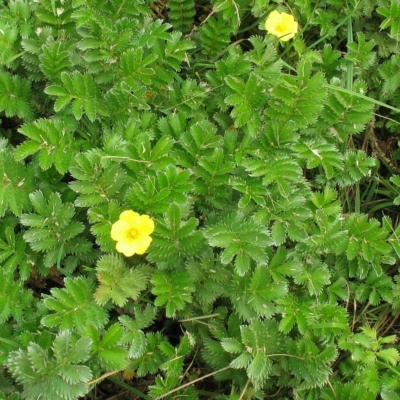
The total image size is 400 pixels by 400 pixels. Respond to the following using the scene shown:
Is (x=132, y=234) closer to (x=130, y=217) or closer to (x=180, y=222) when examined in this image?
(x=130, y=217)

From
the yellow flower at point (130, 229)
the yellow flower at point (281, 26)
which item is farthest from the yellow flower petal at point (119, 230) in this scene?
the yellow flower at point (281, 26)

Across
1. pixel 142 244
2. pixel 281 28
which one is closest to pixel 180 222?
pixel 142 244

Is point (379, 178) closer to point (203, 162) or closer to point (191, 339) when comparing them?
point (203, 162)

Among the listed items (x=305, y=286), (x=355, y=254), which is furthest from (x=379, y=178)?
(x=305, y=286)

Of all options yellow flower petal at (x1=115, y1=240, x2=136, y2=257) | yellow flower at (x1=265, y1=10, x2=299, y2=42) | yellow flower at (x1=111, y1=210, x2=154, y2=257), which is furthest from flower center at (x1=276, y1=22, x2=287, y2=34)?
yellow flower petal at (x1=115, y1=240, x2=136, y2=257)

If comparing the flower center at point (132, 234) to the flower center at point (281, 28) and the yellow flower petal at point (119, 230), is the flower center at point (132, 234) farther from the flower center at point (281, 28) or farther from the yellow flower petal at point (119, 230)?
the flower center at point (281, 28)

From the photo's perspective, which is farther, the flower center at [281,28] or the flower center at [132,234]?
the flower center at [281,28]

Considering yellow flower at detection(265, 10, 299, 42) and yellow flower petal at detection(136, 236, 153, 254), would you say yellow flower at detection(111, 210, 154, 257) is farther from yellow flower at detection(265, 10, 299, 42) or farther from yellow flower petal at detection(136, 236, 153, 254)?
yellow flower at detection(265, 10, 299, 42)

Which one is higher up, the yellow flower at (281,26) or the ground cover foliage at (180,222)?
the yellow flower at (281,26)
